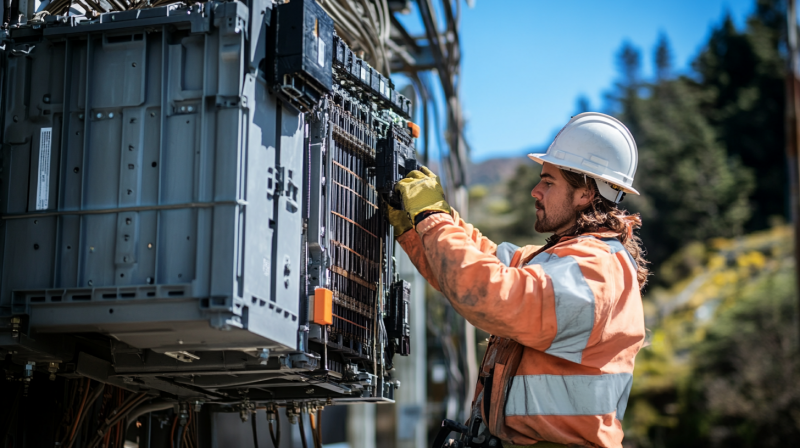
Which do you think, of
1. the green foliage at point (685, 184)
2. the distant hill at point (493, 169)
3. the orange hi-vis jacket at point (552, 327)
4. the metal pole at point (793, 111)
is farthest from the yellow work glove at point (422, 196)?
the distant hill at point (493, 169)

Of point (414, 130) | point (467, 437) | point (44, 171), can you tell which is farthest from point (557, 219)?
point (44, 171)

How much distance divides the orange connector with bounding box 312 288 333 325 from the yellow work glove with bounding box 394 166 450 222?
733 mm

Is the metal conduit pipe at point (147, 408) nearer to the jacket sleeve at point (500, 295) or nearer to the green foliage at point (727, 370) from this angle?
the jacket sleeve at point (500, 295)

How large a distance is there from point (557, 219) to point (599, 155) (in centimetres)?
44

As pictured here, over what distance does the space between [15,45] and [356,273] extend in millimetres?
2106

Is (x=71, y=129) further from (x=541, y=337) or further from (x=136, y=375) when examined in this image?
(x=541, y=337)

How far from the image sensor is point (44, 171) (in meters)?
4.14

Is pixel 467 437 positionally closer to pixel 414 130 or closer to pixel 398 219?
pixel 398 219

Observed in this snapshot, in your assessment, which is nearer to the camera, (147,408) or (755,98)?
(147,408)

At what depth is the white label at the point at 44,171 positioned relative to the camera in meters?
4.12

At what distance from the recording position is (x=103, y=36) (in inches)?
163

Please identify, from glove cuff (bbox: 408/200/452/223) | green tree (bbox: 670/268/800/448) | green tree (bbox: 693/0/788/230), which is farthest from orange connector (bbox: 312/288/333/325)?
green tree (bbox: 693/0/788/230)

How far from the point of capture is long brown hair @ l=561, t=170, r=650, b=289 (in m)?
5.02

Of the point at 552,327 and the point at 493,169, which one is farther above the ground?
the point at 493,169
